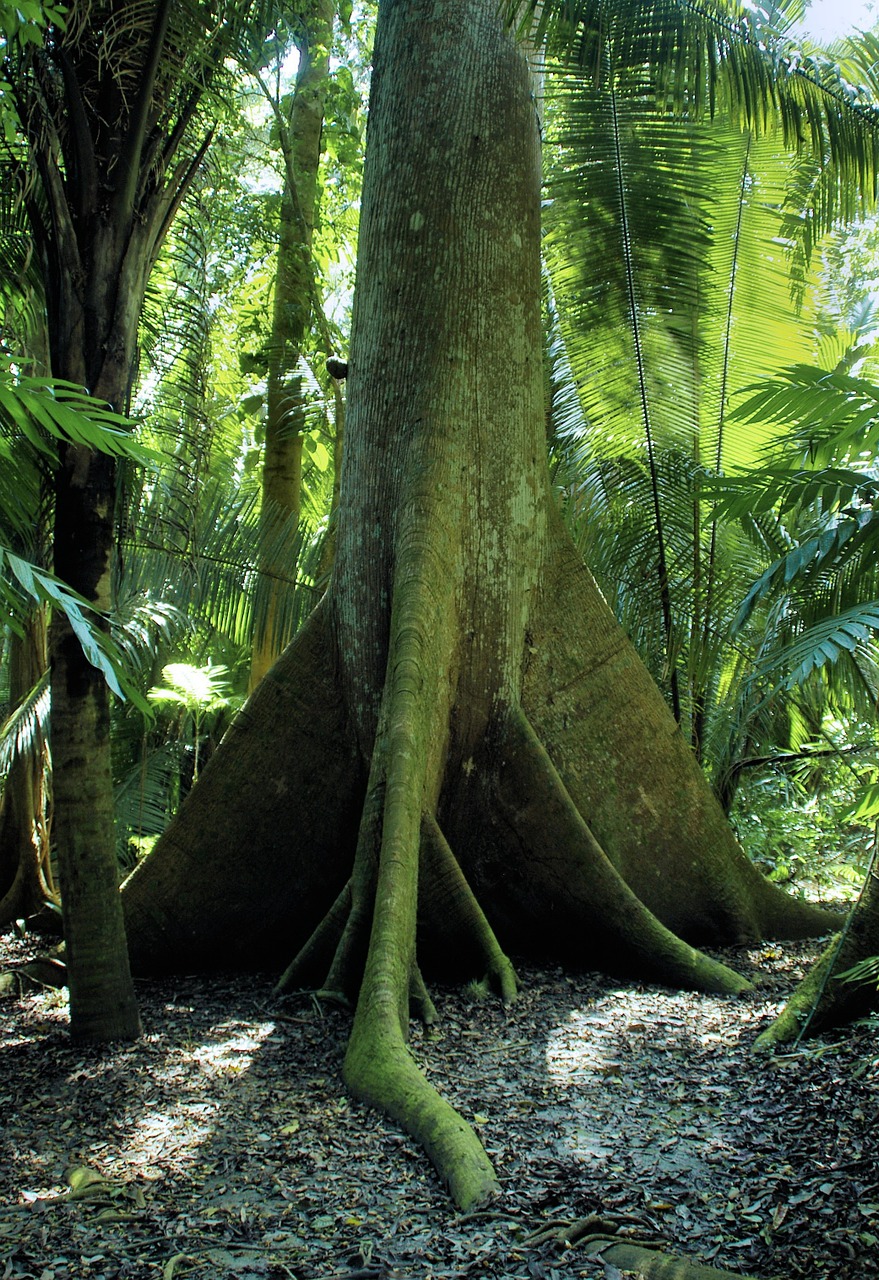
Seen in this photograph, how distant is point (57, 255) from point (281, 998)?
332cm

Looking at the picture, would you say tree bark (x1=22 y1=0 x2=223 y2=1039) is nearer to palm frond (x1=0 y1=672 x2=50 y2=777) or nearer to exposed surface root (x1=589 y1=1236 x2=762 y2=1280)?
exposed surface root (x1=589 y1=1236 x2=762 y2=1280)

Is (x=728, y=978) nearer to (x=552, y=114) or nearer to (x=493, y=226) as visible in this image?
(x=493, y=226)

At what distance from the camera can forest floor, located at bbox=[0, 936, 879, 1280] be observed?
2.24 meters

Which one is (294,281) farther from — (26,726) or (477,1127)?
(477,1127)

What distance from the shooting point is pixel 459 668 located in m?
4.92

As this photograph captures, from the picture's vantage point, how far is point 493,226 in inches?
203

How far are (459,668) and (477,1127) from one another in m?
2.37

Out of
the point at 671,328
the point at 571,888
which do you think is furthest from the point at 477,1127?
the point at 671,328

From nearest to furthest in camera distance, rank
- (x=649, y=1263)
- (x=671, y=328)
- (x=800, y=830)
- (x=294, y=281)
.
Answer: (x=649, y=1263) < (x=671, y=328) < (x=800, y=830) < (x=294, y=281)

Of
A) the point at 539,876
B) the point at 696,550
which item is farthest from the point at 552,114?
the point at 539,876

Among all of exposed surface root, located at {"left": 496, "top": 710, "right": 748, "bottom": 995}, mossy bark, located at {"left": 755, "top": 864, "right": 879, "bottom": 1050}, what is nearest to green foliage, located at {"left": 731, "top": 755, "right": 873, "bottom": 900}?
exposed surface root, located at {"left": 496, "top": 710, "right": 748, "bottom": 995}

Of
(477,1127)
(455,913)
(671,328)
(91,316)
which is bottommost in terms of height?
(477,1127)

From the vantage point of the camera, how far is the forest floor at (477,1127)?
7.36ft

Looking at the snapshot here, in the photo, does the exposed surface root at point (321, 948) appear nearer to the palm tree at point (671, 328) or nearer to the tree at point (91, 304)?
the tree at point (91, 304)
